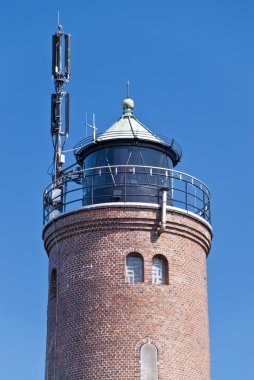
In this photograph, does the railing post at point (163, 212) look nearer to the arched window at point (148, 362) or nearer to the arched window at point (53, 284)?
the arched window at point (148, 362)

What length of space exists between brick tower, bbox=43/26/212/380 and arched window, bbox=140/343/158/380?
0.03m

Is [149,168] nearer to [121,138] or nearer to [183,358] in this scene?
[121,138]

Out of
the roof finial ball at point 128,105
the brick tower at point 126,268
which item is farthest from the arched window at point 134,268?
the roof finial ball at point 128,105

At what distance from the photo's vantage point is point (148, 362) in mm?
36219

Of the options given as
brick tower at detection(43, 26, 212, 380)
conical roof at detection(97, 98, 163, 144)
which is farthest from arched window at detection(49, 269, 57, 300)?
conical roof at detection(97, 98, 163, 144)

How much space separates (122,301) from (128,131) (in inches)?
243

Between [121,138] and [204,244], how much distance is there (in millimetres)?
4765

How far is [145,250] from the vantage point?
37531 mm

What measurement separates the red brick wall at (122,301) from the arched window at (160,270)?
0.73ft

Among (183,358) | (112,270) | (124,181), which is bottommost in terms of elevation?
(183,358)

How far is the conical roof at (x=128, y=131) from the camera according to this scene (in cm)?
3900

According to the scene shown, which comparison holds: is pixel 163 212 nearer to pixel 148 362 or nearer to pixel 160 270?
pixel 160 270

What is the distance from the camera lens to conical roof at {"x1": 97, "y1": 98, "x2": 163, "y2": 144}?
39000 millimetres

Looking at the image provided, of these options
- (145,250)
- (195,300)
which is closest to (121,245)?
(145,250)
